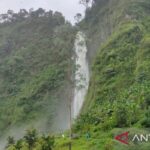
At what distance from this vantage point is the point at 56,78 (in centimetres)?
6700

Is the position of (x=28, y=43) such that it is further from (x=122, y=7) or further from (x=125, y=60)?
(x=125, y=60)

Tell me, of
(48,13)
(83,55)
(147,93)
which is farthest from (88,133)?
(48,13)

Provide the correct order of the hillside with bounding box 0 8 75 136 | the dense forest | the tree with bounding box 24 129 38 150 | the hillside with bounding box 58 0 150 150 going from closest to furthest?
1. the tree with bounding box 24 129 38 150
2. the hillside with bounding box 58 0 150 150
3. the dense forest
4. the hillside with bounding box 0 8 75 136

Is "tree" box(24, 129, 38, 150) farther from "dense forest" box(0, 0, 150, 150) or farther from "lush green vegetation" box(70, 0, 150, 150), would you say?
"lush green vegetation" box(70, 0, 150, 150)

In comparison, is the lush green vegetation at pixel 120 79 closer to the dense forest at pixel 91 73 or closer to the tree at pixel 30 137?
the dense forest at pixel 91 73

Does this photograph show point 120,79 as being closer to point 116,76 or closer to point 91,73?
point 116,76

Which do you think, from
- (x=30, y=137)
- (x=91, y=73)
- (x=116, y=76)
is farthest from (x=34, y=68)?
(x=30, y=137)

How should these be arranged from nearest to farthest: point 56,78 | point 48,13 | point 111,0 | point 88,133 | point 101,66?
point 88,133, point 101,66, point 56,78, point 111,0, point 48,13

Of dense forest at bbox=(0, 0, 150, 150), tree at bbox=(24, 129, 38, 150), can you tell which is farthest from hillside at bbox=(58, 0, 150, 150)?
tree at bbox=(24, 129, 38, 150)

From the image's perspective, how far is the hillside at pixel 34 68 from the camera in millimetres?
61188

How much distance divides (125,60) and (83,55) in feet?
59.9

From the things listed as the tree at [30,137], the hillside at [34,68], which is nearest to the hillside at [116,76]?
the tree at [30,137]

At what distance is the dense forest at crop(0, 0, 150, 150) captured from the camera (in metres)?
37.4

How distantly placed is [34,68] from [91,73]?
1595 centimetres
